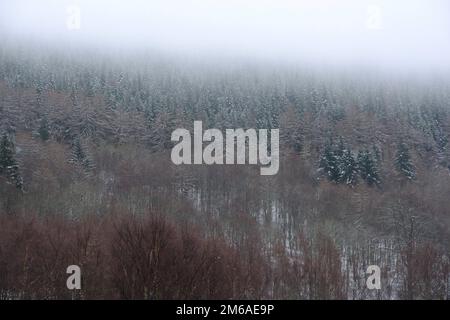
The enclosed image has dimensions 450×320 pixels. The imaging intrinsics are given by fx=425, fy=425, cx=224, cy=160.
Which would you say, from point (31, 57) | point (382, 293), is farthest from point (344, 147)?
point (31, 57)

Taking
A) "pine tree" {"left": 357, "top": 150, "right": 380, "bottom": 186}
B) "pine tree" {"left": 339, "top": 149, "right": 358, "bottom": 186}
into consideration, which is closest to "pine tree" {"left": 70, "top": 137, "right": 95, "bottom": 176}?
"pine tree" {"left": 339, "top": 149, "right": 358, "bottom": 186}

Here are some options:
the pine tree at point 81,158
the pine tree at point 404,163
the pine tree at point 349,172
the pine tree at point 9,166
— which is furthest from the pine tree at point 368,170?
the pine tree at point 9,166

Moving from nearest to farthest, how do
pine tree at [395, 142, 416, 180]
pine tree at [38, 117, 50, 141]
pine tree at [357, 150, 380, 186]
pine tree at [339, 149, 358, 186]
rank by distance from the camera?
pine tree at [339, 149, 358, 186], pine tree at [357, 150, 380, 186], pine tree at [395, 142, 416, 180], pine tree at [38, 117, 50, 141]

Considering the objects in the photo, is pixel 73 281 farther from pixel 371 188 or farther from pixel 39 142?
pixel 371 188

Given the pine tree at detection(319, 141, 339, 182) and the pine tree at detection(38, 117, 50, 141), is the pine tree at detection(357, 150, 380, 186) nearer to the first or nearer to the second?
the pine tree at detection(319, 141, 339, 182)

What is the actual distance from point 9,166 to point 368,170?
4864 centimetres

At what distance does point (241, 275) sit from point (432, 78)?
13928 cm

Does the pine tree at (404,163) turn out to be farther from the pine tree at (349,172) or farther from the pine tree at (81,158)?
the pine tree at (81,158)

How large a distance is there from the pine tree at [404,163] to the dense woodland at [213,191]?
0.73ft

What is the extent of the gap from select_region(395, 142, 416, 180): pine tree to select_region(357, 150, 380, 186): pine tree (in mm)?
4034

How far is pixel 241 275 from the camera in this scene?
89.6ft

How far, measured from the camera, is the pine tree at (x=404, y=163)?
6544 cm

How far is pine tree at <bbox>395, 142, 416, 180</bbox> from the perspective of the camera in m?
65.4

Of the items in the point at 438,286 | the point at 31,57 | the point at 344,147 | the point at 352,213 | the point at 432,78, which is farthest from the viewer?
the point at 432,78
